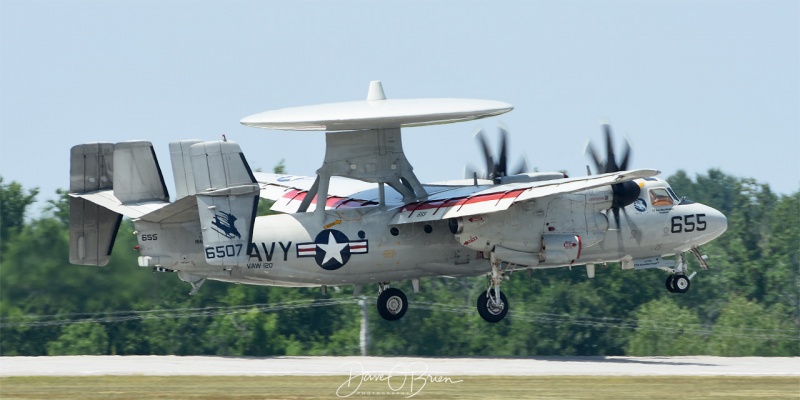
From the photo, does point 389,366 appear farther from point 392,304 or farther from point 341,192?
point 341,192

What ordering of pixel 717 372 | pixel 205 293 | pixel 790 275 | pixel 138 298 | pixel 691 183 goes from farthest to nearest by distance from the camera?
pixel 691 183 → pixel 790 275 → pixel 205 293 → pixel 138 298 → pixel 717 372

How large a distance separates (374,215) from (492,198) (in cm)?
360

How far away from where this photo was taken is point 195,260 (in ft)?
112

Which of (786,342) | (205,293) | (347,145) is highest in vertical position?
(347,145)

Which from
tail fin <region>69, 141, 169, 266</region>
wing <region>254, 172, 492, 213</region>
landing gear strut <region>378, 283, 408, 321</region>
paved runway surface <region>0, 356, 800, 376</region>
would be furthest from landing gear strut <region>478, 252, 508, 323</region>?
tail fin <region>69, 141, 169, 266</region>

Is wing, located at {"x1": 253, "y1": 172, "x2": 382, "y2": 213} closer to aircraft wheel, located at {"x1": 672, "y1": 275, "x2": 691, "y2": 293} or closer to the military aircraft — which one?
the military aircraft

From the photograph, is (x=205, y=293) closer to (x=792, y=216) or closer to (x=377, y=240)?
(x=377, y=240)

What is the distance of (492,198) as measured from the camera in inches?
1357

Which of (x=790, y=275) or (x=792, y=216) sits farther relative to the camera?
(x=792, y=216)

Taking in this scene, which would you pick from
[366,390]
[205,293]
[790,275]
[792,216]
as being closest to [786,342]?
[790,275]

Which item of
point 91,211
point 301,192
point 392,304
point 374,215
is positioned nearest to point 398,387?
point 374,215

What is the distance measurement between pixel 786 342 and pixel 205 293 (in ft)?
88.2

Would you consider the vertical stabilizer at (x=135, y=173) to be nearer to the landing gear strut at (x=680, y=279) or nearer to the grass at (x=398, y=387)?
the grass at (x=398, y=387)

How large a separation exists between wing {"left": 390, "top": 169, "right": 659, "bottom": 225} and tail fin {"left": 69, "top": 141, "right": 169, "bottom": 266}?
702cm
